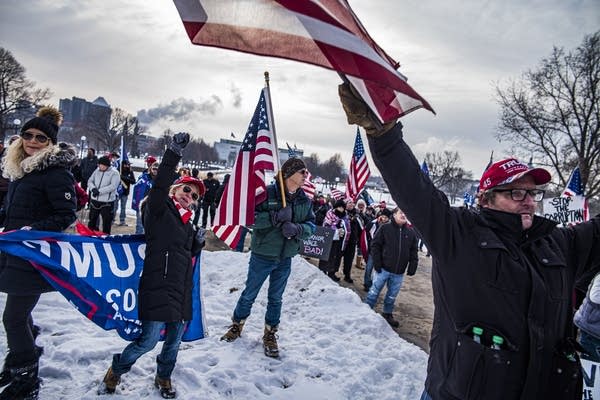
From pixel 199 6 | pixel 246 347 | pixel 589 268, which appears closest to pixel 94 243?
pixel 246 347

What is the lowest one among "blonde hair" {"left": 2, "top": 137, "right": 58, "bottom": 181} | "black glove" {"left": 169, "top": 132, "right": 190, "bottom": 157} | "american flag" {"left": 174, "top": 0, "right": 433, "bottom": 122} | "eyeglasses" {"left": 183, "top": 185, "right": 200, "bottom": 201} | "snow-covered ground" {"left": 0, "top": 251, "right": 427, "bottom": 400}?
"snow-covered ground" {"left": 0, "top": 251, "right": 427, "bottom": 400}

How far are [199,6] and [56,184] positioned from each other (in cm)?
218

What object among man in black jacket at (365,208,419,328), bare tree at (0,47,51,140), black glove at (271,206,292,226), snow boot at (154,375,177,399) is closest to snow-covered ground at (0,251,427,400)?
snow boot at (154,375,177,399)

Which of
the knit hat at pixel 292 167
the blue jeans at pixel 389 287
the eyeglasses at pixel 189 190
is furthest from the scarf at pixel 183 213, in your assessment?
the blue jeans at pixel 389 287

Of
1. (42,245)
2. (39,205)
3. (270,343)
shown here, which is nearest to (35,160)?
(39,205)

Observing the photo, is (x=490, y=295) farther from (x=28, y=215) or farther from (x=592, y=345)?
(x=28, y=215)

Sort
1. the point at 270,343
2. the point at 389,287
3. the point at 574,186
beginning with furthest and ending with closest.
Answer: the point at 574,186
the point at 389,287
the point at 270,343

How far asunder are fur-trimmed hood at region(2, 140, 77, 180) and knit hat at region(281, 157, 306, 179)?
7.01 ft

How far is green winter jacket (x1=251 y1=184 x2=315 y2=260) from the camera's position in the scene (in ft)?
13.0

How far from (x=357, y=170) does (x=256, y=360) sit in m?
6.50

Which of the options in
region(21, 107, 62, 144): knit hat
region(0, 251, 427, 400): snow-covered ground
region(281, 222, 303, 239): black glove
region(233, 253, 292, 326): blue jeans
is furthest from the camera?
region(233, 253, 292, 326): blue jeans

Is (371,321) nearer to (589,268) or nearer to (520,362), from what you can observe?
(589,268)

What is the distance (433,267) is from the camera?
2.02m

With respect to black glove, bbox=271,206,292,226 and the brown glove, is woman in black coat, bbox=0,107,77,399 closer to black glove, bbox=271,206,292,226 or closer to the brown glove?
black glove, bbox=271,206,292,226
